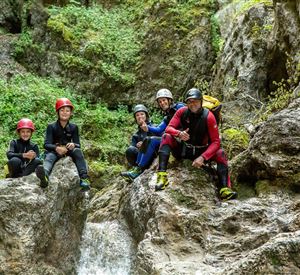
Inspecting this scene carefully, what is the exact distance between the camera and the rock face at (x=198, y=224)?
6.45 metres

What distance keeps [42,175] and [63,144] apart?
1.16 metres

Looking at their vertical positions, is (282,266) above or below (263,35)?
below

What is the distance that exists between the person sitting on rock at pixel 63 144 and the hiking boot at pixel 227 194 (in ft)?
8.22

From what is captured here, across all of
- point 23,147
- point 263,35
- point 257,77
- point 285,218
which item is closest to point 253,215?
point 285,218

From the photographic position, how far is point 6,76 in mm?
17984

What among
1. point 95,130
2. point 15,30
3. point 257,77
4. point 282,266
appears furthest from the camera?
point 15,30

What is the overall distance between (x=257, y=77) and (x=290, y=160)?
659 cm

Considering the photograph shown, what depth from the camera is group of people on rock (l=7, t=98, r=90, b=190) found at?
8242 millimetres

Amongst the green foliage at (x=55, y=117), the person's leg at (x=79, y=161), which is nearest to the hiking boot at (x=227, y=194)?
the person's leg at (x=79, y=161)

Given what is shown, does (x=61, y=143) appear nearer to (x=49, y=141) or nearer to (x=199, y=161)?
(x=49, y=141)

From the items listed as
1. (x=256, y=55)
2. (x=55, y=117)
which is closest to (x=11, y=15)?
(x=55, y=117)

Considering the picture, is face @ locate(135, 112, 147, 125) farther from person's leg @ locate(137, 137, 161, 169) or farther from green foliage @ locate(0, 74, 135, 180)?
green foliage @ locate(0, 74, 135, 180)

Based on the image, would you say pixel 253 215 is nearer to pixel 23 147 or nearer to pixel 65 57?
pixel 23 147

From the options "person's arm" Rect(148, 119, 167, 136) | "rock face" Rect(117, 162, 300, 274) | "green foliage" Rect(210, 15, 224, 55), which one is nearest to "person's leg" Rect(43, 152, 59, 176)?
"rock face" Rect(117, 162, 300, 274)
